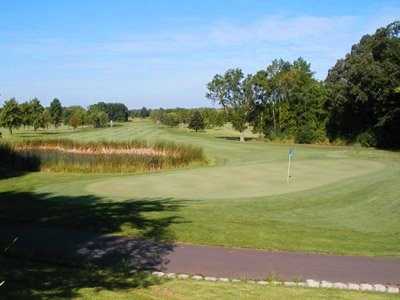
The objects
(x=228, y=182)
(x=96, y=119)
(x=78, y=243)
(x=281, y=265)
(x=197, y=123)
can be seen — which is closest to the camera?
(x=281, y=265)

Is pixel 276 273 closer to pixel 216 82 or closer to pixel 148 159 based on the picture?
pixel 148 159

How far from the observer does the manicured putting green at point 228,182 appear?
20.6m

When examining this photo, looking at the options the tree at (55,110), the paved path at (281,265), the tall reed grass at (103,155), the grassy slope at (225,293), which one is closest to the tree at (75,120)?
the tree at (55,110)

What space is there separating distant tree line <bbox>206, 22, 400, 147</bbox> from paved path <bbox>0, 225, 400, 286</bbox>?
32309 mm

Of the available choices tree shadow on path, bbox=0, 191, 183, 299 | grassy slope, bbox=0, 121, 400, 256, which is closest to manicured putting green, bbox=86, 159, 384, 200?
grassy slope, bbox=0, 121, 400, 256

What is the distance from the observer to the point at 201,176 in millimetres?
25641

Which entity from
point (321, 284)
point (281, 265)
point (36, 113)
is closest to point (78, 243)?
point (281, 265)

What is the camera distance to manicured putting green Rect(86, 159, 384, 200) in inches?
813

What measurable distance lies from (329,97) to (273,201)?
123 feet

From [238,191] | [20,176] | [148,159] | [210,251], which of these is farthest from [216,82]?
[210,251]

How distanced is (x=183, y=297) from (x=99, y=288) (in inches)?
45.6

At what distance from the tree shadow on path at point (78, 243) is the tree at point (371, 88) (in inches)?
1237

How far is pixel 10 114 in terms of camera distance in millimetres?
76188

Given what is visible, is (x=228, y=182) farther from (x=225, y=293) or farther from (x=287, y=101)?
(x=287, y=101)
